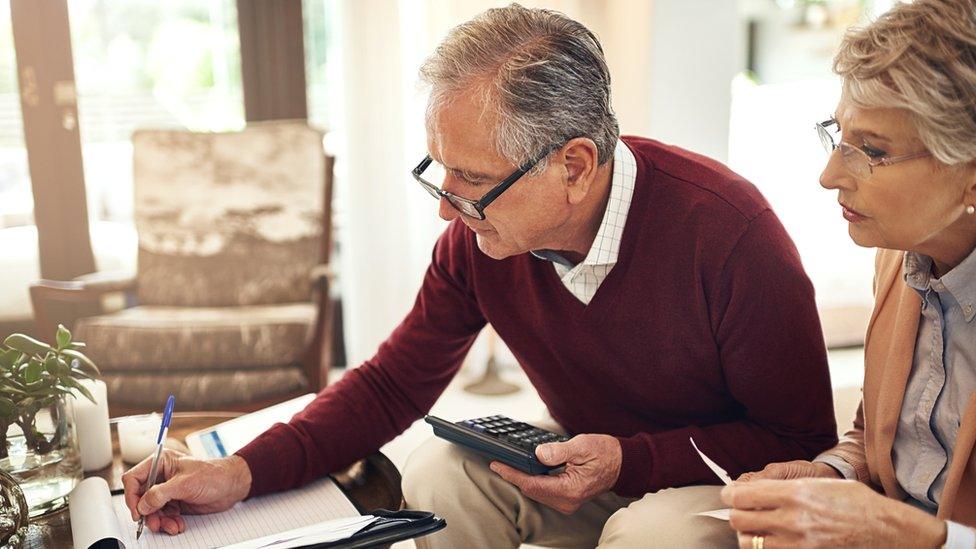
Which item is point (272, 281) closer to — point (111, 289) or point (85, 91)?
point (111, 289)

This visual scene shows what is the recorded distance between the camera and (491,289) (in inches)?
56.6

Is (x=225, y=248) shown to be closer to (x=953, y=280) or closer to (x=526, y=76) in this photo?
(x=526, y=76)

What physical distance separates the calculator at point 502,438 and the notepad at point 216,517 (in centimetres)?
17

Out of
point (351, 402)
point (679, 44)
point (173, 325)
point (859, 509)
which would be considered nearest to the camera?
point (859, 509)

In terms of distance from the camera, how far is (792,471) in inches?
45.9

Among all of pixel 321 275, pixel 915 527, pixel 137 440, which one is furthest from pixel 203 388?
pixel 915 527

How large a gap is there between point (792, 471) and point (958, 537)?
0.81ft

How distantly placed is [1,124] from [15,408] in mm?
2473

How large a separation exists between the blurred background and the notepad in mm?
1823

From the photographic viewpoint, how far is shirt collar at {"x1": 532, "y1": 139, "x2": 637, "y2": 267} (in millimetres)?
1302

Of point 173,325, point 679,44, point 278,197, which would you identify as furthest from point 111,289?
point 679,44

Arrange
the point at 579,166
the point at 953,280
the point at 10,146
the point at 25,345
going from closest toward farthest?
the point at 953,280, the point at 25,345, the point at 579,166, the point at 10,146

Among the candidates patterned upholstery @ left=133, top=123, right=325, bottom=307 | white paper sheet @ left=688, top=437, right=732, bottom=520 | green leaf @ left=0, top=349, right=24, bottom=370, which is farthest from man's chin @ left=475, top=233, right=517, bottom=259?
patterned upholstery @ left=133, top=123, right=325, bottom=307

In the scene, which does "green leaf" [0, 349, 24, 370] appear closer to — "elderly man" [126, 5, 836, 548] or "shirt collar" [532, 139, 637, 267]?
"elderly man" [126, 5, 836, 548]
